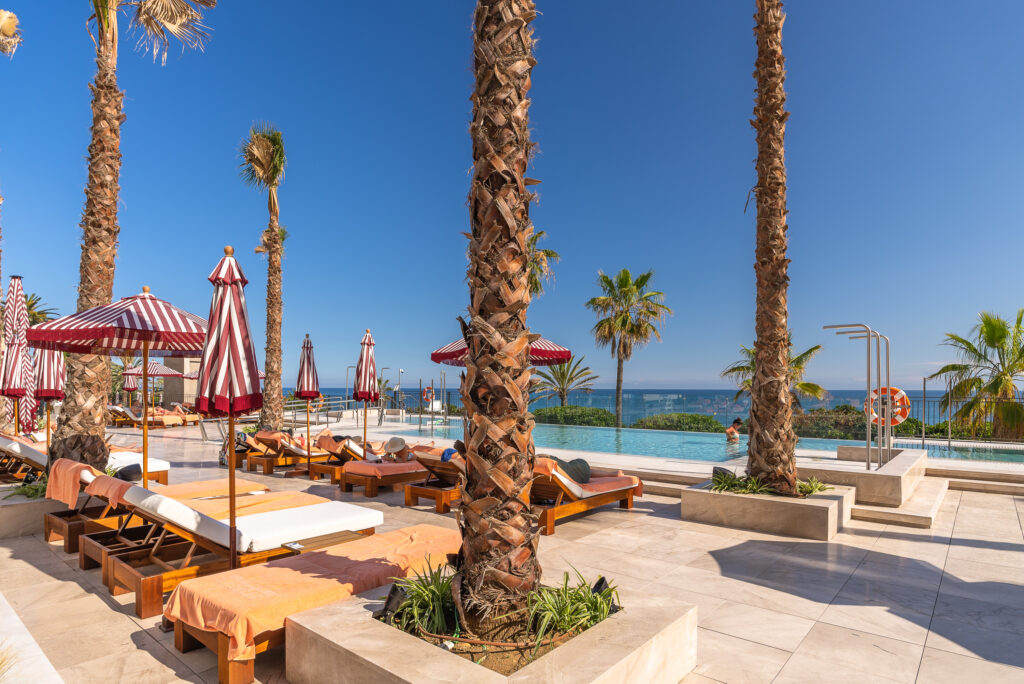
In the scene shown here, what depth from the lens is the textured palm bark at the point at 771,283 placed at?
629 centimetres

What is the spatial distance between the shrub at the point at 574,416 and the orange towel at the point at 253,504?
56.7 feet

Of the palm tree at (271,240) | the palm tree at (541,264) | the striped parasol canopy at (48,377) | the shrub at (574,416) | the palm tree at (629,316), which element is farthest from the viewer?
the shrub at (574,416)

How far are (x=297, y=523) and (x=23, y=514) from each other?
391 centimetres

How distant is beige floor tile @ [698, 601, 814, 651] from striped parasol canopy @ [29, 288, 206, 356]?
5.33m

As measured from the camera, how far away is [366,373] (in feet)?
31.2

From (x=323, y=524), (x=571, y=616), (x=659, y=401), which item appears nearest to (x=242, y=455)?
(x=323, y=524)

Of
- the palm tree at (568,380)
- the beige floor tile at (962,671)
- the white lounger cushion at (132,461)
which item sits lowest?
the beige floor tile at (962,671)

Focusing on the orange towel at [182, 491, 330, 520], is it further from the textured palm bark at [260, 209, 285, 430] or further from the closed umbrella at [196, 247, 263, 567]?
the textured palm bark at [260, 209, 285, 430]

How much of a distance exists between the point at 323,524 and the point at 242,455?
25.4 ft

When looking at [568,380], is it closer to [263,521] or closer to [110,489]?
[263,521]

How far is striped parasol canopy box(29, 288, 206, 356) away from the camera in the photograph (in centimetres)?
496

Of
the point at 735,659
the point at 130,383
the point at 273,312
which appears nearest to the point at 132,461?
the point at 273,312

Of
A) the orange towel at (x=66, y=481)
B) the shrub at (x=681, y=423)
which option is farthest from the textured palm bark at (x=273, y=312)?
the shrub at (x=681, y=423)

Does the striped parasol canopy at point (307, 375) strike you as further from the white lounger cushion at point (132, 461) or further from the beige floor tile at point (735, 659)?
the beige floor tile at point (735, 659)
